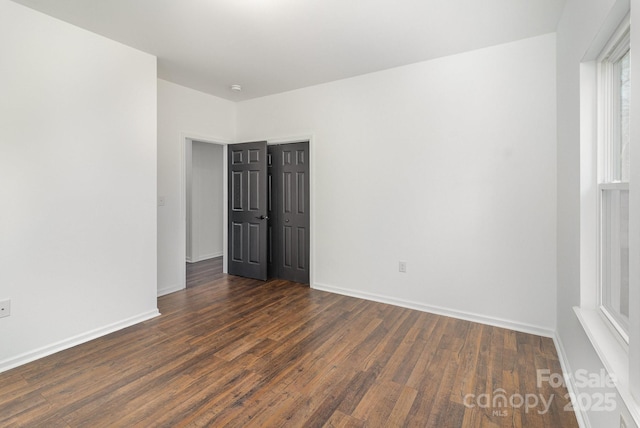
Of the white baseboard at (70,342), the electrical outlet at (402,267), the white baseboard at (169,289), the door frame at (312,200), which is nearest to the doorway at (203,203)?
the white baseboard at (169,289)

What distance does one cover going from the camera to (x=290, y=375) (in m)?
2.22

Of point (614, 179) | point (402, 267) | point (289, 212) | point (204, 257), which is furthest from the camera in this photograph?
point (204, 257)

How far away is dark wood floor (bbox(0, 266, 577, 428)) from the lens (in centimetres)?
182

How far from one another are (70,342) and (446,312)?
352cm

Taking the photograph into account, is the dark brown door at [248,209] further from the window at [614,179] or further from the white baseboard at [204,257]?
the window at [614,179]

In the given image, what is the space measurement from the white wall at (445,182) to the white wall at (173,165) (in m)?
1.41

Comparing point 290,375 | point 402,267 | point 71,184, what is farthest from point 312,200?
point 71,184

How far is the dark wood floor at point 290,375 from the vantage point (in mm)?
1821

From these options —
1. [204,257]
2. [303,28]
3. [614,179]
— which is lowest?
[204,257]

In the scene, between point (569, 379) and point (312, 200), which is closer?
point (569, 379)

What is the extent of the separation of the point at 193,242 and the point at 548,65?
5706mm

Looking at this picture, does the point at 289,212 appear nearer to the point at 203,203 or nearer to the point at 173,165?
the point at 173,165

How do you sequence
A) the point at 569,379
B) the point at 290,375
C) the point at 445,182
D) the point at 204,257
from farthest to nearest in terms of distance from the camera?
the point at 204,257 < the point at 445,182 < the point at 290,375 < the point at 569,379

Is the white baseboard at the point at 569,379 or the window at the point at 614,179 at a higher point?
the window at the point at 614,179
